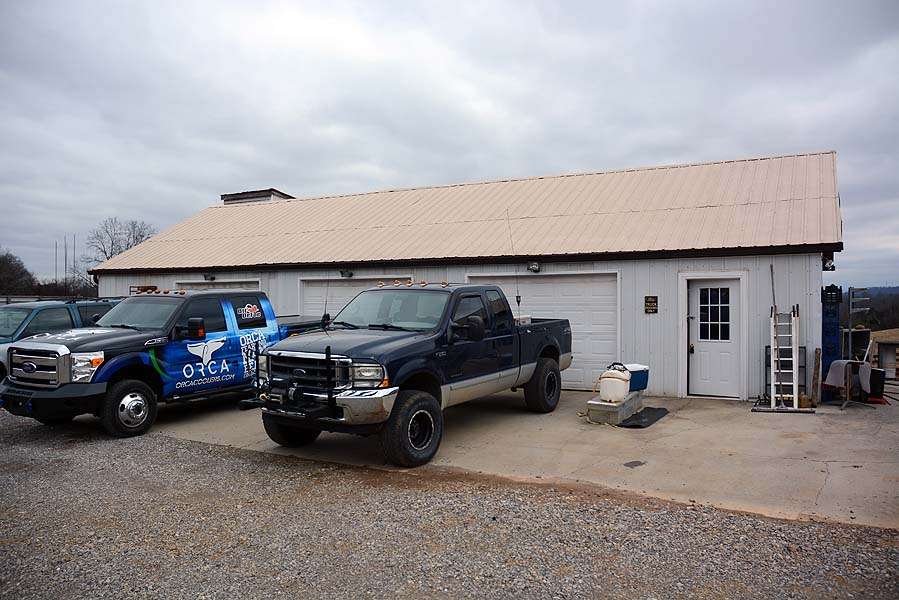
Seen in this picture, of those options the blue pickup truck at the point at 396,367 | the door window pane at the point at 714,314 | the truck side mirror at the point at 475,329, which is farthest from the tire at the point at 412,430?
the door window pane at the point at 714,314

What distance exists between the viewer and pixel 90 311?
40.8 feet

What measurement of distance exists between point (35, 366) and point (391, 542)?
240 inches

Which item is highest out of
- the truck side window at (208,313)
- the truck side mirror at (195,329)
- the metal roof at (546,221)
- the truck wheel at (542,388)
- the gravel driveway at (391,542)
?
the metal roof at (546,221)

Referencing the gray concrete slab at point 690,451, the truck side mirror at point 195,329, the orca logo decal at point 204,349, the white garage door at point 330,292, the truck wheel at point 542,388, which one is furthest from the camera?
the white garage door at point 330,292

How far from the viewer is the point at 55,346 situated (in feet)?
27.7

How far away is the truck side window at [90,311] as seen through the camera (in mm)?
12242

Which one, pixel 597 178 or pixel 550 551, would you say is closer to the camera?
pixel 550 551

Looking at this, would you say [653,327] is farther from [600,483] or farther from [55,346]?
[55,346]

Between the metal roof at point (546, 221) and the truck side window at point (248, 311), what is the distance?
3.95 metres

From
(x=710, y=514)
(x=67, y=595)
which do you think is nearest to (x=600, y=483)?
(x=710, y=514)

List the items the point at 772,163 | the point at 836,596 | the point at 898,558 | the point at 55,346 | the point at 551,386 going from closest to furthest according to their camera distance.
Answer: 1. the point at 836,596
2. the point at 898,558
3. the point at 55,346
4. the point at 551,386
5. the point at 772,163

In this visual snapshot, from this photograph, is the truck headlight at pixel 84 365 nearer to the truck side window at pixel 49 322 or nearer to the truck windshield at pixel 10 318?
the truck side window at pixel 49 322

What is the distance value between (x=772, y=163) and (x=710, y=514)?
11.0 m

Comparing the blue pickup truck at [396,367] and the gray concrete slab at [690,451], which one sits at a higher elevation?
the blue pickup truck at [396,367]
